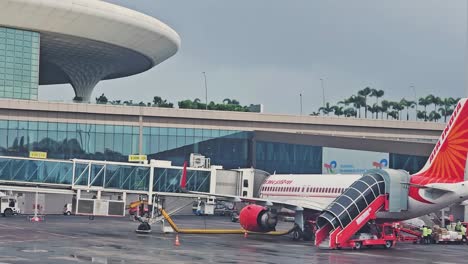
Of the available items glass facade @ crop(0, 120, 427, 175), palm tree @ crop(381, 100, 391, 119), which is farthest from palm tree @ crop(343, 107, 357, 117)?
glass facade @ crop(0, 120, 427, 175)

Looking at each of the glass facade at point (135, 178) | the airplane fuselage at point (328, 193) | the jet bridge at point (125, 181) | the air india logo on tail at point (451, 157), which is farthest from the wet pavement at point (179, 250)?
the glass facade at point (135, 178)

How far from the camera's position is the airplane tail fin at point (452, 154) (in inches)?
2157

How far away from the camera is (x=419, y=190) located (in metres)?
54.5

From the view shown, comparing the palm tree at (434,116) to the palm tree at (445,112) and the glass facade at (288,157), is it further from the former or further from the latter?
the glass facade at (288,157)

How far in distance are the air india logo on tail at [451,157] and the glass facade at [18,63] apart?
81942 millimetres

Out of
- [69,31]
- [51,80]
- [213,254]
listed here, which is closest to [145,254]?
[213,254]

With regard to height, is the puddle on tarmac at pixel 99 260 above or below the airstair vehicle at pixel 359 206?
below

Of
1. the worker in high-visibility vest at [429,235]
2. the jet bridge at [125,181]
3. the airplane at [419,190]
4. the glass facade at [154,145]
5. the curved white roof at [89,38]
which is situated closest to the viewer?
the airplane at [419,190]

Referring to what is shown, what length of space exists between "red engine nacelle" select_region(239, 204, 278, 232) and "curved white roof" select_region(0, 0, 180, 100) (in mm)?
68922

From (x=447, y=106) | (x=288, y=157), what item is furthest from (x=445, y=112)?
(x=288, y=157)

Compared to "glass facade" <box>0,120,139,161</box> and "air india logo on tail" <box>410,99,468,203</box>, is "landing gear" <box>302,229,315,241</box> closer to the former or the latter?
"air india logo on tail" <box>410,99,468,203</box>

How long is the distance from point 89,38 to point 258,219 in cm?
7813

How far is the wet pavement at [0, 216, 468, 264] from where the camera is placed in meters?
42.5

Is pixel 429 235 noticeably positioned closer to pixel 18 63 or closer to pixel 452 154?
pixel 452 154
